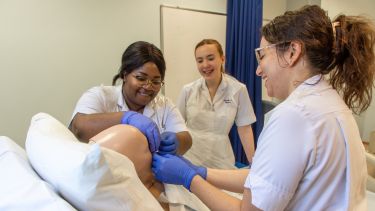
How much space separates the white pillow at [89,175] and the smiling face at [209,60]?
1330 millimetres

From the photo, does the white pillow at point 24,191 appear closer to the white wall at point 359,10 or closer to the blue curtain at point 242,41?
the blue curtain at point 242,41

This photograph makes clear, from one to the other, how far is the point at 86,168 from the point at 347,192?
0.68 meters

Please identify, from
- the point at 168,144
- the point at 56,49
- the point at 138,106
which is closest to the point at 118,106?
the point at 138,106

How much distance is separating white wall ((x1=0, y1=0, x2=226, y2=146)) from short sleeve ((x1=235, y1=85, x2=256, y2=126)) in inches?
40.2

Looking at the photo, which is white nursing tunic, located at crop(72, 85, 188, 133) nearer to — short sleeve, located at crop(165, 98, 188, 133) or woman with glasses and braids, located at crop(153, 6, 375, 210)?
short sleeve, located at crop(165, 98, 188, 133)

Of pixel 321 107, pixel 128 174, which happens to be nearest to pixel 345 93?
pixel 321 107

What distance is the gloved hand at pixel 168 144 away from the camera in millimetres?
1225

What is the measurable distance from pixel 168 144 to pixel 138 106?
34cm

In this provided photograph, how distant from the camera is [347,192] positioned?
2.55 feet

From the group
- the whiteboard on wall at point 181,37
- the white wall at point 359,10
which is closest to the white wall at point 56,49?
the whiteboard on wall at point 181,37

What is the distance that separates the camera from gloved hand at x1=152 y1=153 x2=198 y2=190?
1.06m

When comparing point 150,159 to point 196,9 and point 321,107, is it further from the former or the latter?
point 196,9

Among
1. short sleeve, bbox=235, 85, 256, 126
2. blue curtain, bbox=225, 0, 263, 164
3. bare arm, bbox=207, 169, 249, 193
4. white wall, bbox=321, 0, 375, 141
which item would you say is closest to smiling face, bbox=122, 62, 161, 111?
bare arm, bbox=207, 169, 249, 193

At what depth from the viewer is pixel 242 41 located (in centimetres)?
285
